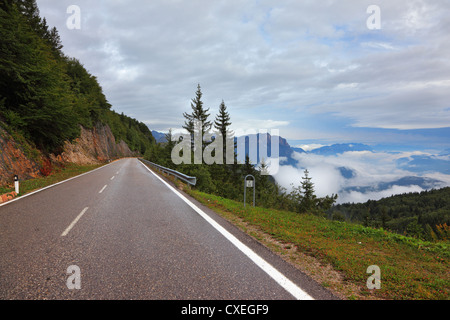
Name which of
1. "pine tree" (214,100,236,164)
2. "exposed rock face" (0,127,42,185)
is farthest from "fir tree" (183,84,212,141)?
"exposed rock face" (0,127,42,185)

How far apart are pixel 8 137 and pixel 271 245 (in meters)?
16.9

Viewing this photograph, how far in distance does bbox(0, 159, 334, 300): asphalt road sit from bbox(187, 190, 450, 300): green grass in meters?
0.74

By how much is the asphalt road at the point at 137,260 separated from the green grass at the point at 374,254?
744 mm

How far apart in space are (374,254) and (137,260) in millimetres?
4307

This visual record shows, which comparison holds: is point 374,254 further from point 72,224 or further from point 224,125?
point 224,125

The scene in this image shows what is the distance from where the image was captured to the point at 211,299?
2.62 metres

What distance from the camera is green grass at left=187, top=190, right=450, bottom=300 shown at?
2.92 meters

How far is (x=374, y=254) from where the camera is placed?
418cm

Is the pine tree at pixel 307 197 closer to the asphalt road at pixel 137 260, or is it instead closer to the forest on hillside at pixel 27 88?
the forest on hillside at pixel 27 88

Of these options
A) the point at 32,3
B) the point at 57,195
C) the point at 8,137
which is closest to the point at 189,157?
the point at 8,137

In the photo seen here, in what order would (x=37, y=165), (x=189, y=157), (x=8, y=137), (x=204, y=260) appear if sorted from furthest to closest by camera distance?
(x=189, y=157)
(x=37, y=165)
(x=8, y=137)
(x=204, y=260)

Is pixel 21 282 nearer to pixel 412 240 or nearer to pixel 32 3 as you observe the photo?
pixel 412 240

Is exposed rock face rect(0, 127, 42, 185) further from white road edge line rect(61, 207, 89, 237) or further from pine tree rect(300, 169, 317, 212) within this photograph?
pine tree rect(300, 169, 317, 212)

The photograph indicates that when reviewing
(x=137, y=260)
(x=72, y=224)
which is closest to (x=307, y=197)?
(x=72, y=224)
